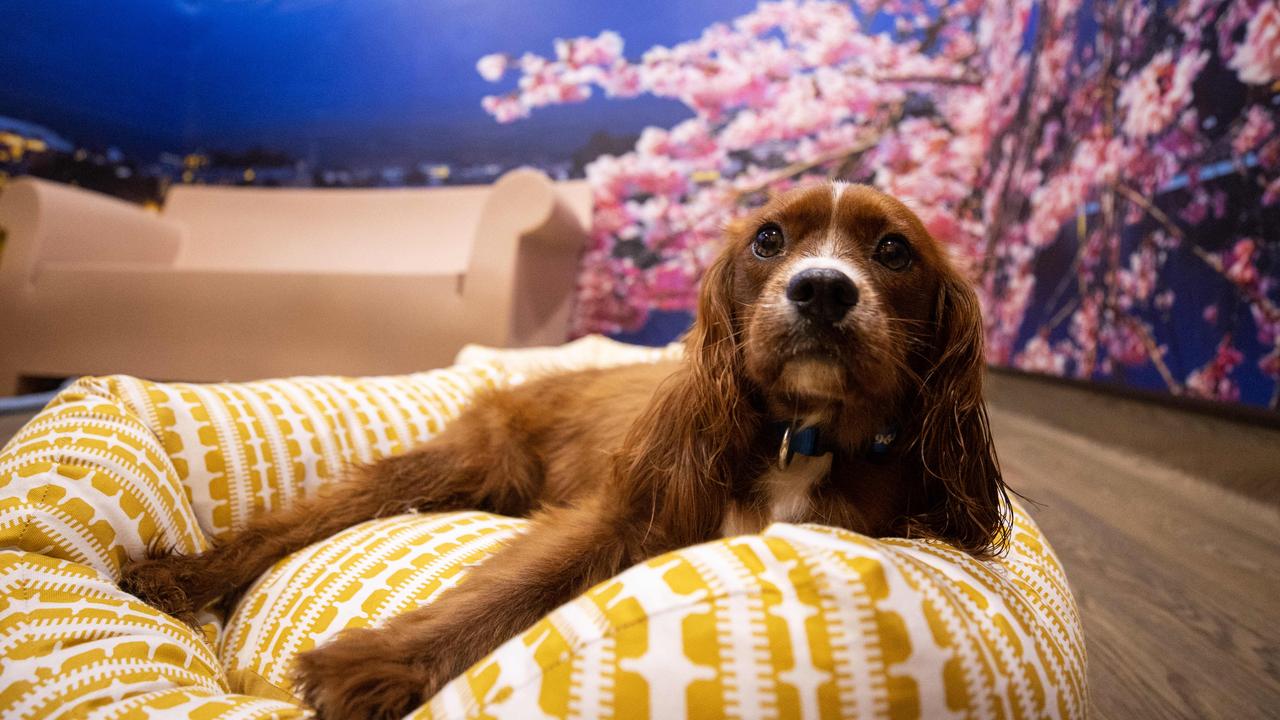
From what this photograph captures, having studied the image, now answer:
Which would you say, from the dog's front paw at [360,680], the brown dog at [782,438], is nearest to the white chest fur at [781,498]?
the brown dog at [782,438]

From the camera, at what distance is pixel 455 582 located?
133 centimetres

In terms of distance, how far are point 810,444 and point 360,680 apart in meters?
0.81

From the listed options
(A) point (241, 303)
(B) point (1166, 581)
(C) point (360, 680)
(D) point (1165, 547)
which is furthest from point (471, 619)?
(A) point (241, 303)

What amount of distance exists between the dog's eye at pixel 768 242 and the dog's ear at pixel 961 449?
14.3 inches

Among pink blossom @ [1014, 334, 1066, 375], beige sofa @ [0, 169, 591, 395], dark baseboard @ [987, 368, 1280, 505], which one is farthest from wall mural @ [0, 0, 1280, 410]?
beige sofa @ [0, 169, 591, 395]

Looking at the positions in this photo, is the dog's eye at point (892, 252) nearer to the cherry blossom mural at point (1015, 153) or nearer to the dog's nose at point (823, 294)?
the dog's nose at point (823, 294)

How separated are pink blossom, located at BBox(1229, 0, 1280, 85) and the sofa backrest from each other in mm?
4214

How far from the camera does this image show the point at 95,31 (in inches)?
231

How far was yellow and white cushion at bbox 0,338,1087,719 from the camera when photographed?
787 mm

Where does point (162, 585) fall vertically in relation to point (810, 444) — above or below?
below

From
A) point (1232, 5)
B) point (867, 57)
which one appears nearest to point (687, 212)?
point (867, 57)

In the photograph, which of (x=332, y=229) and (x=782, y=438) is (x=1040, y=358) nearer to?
(x=782, y=438)

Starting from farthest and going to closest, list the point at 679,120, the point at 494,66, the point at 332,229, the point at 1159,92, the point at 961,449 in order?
the point at 494,66 < the point at 679,120 < the point at 332,229 < the point at 1159,92 < the point at 961,449

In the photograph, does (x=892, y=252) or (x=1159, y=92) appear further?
(x=1159, y=92)
